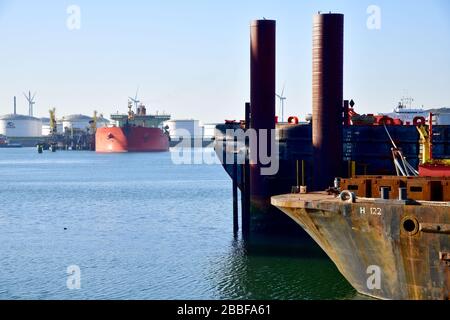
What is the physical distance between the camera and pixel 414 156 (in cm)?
4372

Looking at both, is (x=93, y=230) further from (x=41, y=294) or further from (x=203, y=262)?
(x=41, y=294)

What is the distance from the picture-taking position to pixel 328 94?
41344 mm

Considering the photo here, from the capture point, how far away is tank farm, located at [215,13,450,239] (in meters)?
41.4

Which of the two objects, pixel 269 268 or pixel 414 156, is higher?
pixel 414 156

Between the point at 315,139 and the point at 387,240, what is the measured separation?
14592 mm

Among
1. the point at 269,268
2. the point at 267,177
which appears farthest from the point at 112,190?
the point at 269,268

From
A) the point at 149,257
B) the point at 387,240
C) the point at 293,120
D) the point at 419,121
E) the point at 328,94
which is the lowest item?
the point at 149,257

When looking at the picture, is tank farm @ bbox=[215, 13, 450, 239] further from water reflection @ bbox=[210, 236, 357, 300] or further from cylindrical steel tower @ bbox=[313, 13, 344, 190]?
water reflection @ bbox=[210, 236, 357, 300]

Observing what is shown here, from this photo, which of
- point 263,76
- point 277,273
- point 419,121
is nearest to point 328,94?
point 263,76

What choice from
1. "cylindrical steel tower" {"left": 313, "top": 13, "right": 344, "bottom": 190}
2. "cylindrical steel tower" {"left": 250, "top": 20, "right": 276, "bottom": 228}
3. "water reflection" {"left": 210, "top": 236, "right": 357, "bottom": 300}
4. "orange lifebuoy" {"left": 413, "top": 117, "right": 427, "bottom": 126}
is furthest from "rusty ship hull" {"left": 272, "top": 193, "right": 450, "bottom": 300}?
"cylindrical steel tower" {"left": 250, "top": 20, "right": 276, "bottom": 228}

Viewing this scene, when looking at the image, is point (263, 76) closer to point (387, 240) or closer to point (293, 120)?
point (293, 120)

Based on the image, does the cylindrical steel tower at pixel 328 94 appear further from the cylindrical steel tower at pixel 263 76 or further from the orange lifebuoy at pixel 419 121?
the orange lifebuoy at pixel 419 121
